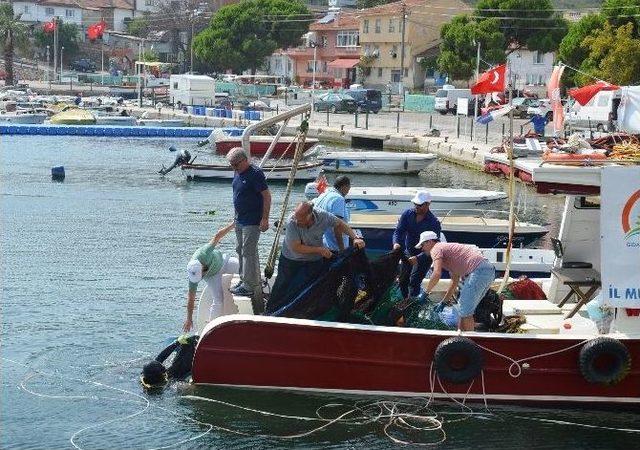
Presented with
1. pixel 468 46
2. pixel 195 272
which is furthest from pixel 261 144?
pixel 468 46

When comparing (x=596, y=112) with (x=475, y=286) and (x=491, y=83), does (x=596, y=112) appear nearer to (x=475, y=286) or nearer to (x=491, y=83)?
(x=491, y=83)

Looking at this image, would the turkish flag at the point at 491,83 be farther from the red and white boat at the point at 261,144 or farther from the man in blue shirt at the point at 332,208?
the man in blue shirt at the point at 332,208

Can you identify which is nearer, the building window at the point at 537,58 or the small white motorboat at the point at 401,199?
the small white motorboat at the point at 401,199

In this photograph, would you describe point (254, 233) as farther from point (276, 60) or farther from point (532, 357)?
point (276, 60)

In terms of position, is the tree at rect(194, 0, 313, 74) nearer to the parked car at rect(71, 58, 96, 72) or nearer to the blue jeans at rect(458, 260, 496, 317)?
the parked car at rect(71, 58, 96, 72)

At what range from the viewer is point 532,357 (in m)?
13.3

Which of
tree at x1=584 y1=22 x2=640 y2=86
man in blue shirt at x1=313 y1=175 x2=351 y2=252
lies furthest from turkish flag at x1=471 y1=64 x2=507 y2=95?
tree at x1=584 y1=22 x2=640 y2=86

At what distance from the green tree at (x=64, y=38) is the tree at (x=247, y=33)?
2444 centimetres

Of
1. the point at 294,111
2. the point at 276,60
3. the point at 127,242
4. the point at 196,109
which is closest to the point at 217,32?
the point at 276,60

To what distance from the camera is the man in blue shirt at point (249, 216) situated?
46.7ft

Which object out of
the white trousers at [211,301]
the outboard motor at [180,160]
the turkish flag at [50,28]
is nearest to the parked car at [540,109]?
the outboard motor at [180,160]

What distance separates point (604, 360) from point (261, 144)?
33.4 metres

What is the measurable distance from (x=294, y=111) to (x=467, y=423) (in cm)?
475

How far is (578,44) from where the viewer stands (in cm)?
6600
